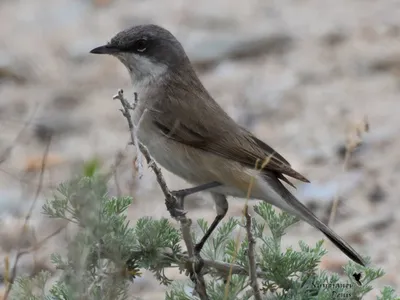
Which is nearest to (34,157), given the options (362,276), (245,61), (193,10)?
(245,61)

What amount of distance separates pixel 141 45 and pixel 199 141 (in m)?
0.77

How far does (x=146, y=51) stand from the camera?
254 inches

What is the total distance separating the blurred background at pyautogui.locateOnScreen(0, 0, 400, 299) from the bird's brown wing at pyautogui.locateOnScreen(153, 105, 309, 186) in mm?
1178

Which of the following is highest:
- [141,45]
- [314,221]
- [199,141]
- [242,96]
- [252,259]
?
[242,96]

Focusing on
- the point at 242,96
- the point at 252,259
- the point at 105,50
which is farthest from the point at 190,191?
the point at 242,96

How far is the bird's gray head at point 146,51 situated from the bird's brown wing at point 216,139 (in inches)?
16.8

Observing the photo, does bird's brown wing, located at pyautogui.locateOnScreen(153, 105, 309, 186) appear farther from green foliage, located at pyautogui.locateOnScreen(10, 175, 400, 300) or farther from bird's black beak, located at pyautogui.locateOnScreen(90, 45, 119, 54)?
green foliage, located at pyautogui.locateOnScreen(10, 175, 400, 300)

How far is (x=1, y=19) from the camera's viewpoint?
1159 cm

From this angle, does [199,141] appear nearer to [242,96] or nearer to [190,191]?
[190,191]

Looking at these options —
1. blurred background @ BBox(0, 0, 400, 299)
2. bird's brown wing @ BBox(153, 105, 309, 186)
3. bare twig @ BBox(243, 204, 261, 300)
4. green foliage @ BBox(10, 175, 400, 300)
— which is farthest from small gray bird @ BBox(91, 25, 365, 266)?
blurred background @ BBox(0, 0, 400, 299)

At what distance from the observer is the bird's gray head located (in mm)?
6344

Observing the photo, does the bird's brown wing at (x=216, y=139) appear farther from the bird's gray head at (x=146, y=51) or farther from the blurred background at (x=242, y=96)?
the blurred background at (x=242, y=96)

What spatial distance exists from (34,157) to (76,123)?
817 millimetres

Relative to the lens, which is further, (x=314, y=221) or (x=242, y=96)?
(x=242, y=96)
